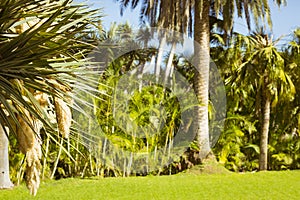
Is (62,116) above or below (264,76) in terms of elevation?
below

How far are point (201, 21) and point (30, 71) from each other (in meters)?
9.74

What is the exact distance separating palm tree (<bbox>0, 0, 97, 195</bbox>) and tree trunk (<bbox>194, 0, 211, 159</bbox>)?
8698mm

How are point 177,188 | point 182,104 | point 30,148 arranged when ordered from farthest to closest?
point 182,104 < point 177,188 < point 30,148

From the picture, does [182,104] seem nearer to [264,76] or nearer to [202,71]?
[202,71]

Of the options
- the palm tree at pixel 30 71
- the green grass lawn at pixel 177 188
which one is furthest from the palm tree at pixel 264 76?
the palm tree at pixel 30 71

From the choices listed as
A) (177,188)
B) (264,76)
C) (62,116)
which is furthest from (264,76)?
(62,116)

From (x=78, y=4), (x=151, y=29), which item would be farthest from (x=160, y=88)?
(x=78, y=4)

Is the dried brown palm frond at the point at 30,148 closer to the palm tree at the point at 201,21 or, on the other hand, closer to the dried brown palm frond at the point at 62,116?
the dried brown palm frond at the point at 62,116

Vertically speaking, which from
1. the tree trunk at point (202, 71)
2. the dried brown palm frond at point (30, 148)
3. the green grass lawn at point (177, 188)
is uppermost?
the tree trunk at point (202, 71)

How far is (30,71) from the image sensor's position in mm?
3131

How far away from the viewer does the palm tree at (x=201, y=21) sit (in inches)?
480

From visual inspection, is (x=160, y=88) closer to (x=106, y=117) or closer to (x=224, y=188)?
(x=106, y=117)

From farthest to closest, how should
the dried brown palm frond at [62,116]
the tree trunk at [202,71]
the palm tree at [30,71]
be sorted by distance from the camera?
the tree trunk at [202,71]
the dried brown palm frond at [62,116]
the palm tree at [30,71]

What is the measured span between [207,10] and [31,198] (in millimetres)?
6738
